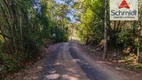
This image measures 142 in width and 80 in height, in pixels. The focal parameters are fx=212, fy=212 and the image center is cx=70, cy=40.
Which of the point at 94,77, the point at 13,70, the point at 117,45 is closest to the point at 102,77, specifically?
the point at 94,77

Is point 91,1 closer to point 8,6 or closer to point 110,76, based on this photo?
point 8,6

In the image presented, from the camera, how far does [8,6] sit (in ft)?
54.2
